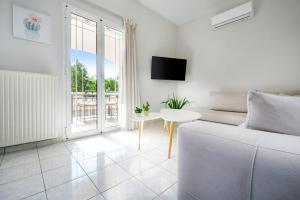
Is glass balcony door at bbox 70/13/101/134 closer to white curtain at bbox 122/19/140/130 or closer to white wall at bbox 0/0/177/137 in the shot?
white wall at bbox 0/0/177/137

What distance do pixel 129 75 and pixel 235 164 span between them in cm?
256

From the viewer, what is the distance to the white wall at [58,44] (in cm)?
181

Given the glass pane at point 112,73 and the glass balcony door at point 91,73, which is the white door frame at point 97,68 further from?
the glass pane at point 112,73

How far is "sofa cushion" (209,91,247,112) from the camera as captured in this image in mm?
2754

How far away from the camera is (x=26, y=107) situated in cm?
185

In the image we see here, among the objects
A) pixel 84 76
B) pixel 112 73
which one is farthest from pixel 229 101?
pixel 84 76

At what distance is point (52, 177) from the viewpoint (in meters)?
1.38

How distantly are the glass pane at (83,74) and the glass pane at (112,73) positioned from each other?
243 mm

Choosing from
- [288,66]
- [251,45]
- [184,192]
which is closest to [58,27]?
[184,192]

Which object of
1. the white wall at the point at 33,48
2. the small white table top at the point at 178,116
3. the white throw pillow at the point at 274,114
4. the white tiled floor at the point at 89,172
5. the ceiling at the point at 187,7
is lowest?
the white tiled floor at the point at 89,172

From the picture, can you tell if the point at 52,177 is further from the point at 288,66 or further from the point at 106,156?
the point at 288,66

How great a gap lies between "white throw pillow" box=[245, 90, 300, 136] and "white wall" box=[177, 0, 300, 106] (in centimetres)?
238

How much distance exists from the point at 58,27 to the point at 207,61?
316 centimetres

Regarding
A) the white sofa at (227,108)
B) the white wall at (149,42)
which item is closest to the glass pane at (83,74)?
the white wall at (149,42)
